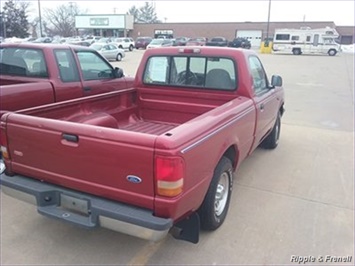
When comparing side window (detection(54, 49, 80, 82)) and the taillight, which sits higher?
side window (detection(54, 49, 80, 82))

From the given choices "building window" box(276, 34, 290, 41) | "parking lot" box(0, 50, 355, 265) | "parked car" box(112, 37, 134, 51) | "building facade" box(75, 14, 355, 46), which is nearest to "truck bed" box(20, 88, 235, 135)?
"parking lot" box(0, 50, 355, 265)

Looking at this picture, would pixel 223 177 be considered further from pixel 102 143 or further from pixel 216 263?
pixel 102 143

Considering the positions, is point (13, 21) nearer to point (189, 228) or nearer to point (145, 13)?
point (145, 13)

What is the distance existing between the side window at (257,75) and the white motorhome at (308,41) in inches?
1520

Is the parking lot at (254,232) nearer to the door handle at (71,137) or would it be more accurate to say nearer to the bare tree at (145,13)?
the door handle at (71,137)

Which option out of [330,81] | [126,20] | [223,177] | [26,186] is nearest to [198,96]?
[223,177]

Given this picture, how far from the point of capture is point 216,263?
10.1 ft

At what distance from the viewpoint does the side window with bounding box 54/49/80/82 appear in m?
5.46

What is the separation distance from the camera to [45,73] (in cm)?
527

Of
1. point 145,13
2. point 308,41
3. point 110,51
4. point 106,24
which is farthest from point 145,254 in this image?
point 145,13

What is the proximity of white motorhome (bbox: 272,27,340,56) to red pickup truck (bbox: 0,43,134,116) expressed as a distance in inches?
1543

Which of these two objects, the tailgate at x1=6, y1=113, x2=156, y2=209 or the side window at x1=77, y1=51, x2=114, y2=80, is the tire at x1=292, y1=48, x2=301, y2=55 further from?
the tailgate at x1=6, y1=113, x2=156, y2=209

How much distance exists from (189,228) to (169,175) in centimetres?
75

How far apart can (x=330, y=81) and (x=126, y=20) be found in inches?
2252
